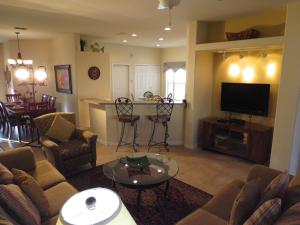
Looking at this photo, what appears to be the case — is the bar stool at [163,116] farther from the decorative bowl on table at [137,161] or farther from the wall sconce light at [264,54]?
the wall sconce light at [264,54]

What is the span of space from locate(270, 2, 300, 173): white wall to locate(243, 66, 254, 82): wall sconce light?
3.50ft

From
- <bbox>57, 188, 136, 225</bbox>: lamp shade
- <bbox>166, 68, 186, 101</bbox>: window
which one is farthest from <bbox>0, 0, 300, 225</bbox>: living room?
<bbox>166, 68, 186, 101</bbox>: window

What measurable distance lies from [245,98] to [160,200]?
2.73m

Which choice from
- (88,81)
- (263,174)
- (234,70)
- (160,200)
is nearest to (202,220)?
(263,174)

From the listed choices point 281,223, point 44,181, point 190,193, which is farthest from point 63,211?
point 190,193

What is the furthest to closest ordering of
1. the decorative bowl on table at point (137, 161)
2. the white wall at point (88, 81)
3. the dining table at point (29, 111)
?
1. the white wall at point (88, 81)
2. the dining table at point (29, 111)
3. the decorative bowl on table at point (137, 161)

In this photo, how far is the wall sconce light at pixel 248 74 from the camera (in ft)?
14.3

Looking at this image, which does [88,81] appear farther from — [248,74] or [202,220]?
[202,220]

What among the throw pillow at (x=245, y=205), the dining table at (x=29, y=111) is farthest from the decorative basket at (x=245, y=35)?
the dining table at (x=29, y=111)

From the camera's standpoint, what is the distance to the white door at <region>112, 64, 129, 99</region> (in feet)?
27.0

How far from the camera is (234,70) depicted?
4.59m

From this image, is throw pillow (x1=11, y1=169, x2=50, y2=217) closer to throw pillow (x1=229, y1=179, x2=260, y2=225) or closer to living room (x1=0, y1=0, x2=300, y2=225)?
living room (x1=0, y1=0, x2=300, y2=225)

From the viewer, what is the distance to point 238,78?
15.0 ft

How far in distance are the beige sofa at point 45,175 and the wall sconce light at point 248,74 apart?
382cm
